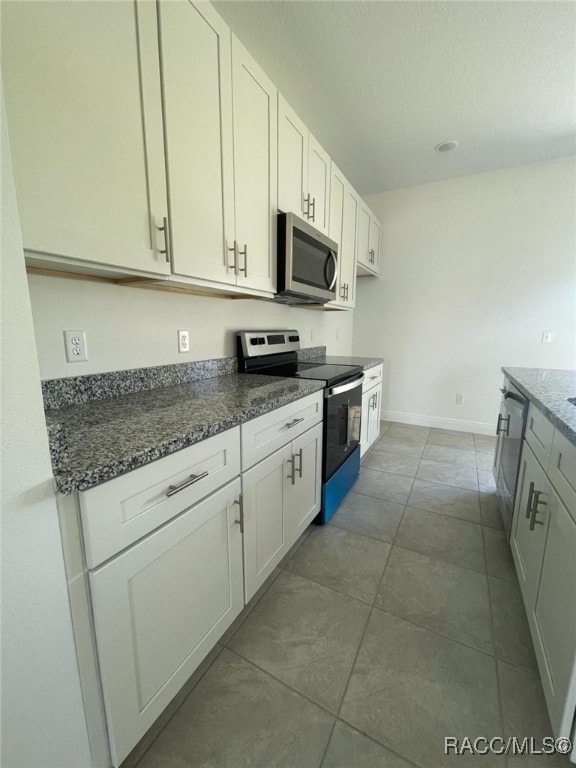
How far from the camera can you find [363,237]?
310 cm

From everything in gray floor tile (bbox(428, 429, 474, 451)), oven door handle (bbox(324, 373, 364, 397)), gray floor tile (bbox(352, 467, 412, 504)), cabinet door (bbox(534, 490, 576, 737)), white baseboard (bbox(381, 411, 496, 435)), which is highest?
oven door handle (bbox(324, 373, 364, 397))

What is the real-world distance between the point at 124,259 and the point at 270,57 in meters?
1.67

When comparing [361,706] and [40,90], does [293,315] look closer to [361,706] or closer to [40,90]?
[40,90]

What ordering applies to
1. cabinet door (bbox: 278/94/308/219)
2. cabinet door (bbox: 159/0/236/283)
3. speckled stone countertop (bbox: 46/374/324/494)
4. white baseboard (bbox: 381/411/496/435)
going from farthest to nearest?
1. white baseboard (bbox: 381/411/496/435)
2. cabinet door (bbox: 278/94/308/219)
3. cabinet door (bbox: 159/0/236/283)
4. speckled stone countertop (bbox: 46/374/324/494)

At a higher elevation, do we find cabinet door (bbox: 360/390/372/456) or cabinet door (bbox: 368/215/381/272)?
cabinet door (bbox: 368/215/381/272)

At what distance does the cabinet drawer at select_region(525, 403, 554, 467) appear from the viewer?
3.86 ft

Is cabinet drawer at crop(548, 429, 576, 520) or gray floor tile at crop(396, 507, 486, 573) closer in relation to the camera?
cabinet drawer at crop(548, 429, 576, 520)

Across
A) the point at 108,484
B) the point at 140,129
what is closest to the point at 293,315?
the point at 140,129

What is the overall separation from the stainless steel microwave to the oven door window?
669 millimetres

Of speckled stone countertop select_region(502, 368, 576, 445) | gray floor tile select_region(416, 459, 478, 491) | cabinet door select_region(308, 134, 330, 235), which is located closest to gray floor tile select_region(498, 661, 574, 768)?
speckled stone countertop select_region(502, 368, 576, 445)

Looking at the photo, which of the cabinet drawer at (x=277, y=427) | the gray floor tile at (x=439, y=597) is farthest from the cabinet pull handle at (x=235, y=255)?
the gray floor tile at (x=439, y=597)

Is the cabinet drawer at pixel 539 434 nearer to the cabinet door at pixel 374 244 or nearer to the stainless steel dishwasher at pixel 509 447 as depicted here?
the stainless steel dishwasher at pixel 509 447

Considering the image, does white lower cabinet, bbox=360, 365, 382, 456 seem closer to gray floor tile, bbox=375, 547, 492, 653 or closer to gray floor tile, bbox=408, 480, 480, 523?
gray floor tile, bbox=408, 480, 480, 523

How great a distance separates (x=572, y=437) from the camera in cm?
90
